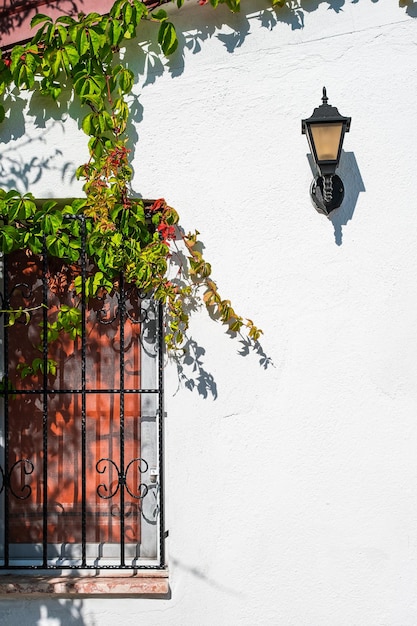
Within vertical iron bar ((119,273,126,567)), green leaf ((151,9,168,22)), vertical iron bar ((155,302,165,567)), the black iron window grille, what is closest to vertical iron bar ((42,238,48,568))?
the black iron window grille

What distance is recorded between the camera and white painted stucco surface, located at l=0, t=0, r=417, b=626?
3.77 meters

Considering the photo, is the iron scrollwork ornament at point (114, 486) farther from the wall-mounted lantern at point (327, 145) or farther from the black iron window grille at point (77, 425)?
the wall-mounted lantern at point (327, 145)

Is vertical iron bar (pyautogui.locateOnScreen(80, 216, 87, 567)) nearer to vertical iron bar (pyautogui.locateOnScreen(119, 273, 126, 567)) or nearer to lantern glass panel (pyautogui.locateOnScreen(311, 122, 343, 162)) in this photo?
vertical iron bar (pyautogui.locateOnScreen(119, 273, 126, 567))

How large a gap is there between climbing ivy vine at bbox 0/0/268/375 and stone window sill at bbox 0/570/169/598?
1.11 metres

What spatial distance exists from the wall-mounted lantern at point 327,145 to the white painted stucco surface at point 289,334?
0.24ft

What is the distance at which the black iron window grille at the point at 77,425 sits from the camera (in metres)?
3.97

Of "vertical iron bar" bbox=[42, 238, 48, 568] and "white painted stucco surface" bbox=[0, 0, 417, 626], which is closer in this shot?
"white painted stucco surface" bbox=[0, 0, 417, 626]

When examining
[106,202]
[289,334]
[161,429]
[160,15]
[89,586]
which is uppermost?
[160,15]

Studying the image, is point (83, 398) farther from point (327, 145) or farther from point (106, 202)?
point (327, 145)

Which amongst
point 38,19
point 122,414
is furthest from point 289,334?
point 38,19

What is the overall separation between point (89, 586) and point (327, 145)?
2.31 metres

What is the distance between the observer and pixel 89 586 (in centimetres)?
380

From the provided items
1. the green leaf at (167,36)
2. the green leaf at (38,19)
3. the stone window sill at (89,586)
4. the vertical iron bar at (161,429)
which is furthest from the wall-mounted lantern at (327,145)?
the stone window sill at (89,586)

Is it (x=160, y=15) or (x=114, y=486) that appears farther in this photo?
(x=114, y=486)
